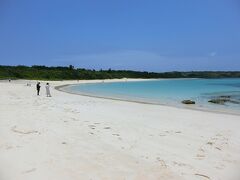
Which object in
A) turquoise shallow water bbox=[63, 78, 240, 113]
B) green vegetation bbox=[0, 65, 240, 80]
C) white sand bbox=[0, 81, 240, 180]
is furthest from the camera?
green vegetation bbox=[0, 65, 240, 80]

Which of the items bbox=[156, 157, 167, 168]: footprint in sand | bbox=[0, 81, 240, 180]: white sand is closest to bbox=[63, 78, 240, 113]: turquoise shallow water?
bbox=[0, 81, 240, 180]: white sand

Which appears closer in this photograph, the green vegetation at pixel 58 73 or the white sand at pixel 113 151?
the white sand at pixel 113 151

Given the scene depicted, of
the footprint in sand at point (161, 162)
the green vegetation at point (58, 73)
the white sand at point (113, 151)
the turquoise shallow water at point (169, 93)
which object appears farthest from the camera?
the green vegetation at point (58, 73)

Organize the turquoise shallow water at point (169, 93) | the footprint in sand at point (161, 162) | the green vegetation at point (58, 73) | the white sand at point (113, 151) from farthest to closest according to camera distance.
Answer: the green vegetation at point (58, 73) → the turquoise shallow water at point (169, 93) → the footprint in sand at point (161, 162) → the white sand at point (113, 151)

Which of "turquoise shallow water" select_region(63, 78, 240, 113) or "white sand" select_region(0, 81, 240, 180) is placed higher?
"white sand" select_region(0, 81, 240, 180)

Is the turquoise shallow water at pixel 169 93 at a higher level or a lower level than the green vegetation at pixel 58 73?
lower

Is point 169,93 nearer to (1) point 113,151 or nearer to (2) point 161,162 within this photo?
(1) point 113,151

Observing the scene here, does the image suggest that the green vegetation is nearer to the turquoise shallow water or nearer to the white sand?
the turquoise shallow water

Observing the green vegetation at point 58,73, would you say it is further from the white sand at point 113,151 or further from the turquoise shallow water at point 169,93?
the white sand at point 113,151

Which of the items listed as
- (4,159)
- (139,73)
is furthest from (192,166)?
(139,73)

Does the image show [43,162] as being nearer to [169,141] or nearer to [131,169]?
[131,169]

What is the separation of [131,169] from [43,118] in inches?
210

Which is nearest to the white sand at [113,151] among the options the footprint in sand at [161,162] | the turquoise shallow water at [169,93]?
the footprint in sand at [161,162]

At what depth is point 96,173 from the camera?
470cm
